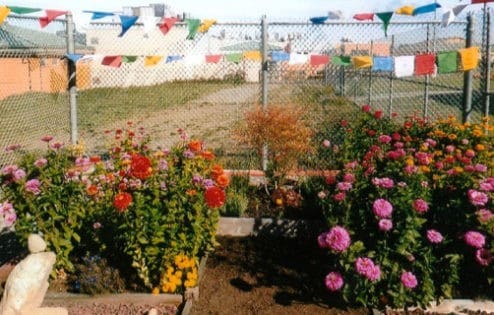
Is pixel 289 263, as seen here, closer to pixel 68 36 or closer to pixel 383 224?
pixel 383 224

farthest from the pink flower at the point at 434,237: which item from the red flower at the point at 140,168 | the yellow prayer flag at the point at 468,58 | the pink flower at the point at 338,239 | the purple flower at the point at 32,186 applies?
the yellow prayer flag at the point at 468,58

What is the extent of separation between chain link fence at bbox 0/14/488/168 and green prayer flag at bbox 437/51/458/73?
753 mm

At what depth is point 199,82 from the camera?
2011 centimetres

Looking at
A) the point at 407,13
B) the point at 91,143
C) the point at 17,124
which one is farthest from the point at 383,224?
the point at 17,124

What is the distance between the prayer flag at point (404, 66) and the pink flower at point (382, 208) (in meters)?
4.25

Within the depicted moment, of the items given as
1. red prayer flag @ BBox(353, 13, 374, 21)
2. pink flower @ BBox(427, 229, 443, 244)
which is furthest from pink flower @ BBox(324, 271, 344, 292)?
red prayer flag @ BBox(353, 13, 374, 21)

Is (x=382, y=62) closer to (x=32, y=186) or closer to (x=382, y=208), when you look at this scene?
(x=382, y=208)

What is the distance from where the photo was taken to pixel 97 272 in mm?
4672

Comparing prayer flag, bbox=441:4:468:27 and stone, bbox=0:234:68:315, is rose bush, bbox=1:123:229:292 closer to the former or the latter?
stone, bbox=0:234:68:315

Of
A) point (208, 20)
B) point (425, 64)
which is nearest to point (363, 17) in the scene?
point (425, 64)

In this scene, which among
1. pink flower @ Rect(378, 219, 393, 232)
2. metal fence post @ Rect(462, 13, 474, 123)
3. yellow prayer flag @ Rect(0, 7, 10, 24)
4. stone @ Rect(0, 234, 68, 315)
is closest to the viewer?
stone @ Rect(0, 234, 68, 315)

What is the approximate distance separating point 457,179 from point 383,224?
1.13 meters

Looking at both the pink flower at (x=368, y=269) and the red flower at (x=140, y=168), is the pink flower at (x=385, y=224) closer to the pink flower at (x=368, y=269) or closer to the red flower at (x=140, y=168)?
the pink flower at (x=368, y=269)

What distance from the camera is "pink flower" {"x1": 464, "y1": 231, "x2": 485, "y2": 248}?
407 centimetres
